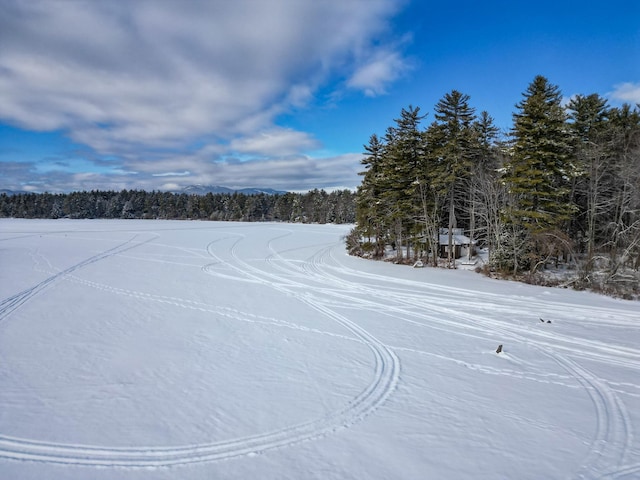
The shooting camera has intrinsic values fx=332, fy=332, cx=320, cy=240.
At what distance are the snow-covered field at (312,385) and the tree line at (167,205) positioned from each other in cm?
9009

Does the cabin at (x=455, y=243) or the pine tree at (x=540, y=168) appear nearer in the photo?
the pine tree at (x=540, y=168)

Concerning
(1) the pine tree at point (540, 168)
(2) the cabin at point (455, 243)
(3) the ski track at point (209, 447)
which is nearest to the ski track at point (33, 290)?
(3) the ski track at point (209, 447)

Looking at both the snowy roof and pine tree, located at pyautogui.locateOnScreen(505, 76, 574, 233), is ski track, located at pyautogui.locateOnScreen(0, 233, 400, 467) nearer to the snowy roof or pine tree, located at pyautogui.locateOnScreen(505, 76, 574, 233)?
pine tree, located at pyautogui.locateOnScreen(505, 76, 574, 233)

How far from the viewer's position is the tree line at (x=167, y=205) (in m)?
110

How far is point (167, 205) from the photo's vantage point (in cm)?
11900

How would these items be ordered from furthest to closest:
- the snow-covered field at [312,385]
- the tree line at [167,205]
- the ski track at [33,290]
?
the tree line at [167,205] → the ski track at [33,290] → the snow-covered field at [312,385]

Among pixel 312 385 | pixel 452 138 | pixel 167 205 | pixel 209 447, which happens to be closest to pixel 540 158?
pixel 452 138

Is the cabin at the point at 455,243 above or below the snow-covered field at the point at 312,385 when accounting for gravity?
above

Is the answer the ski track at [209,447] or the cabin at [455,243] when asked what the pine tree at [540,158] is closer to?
the cabin at [455,243]

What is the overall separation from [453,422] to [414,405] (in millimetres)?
884

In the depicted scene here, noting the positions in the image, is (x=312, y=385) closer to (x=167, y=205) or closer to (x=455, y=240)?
(x=455, y=240)

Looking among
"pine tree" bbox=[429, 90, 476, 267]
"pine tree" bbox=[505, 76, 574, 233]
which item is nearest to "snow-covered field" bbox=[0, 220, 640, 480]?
"pine tree" bbox=[505, 76, 574, 233]

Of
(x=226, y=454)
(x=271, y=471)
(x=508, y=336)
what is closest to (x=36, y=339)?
(x=226, y=454)

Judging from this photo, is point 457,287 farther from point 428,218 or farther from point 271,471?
point 271,471
